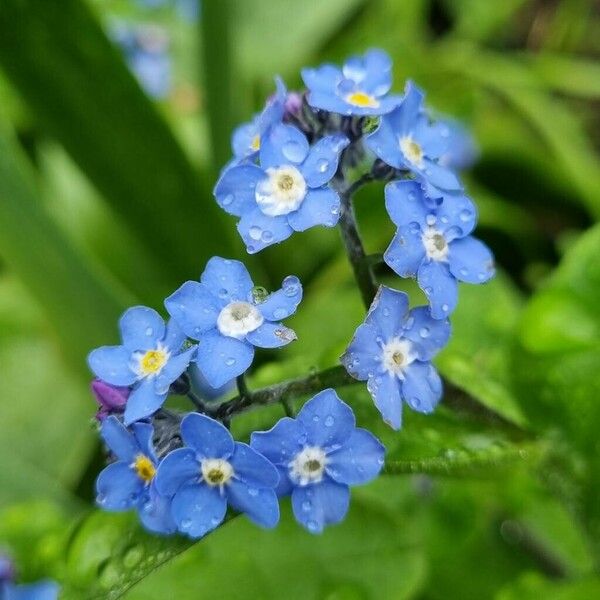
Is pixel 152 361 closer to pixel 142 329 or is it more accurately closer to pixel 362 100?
pixel 142 329

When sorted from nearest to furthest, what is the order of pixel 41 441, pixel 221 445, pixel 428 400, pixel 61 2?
pixel 221 445 → pixel 428 400 → pixel 61 2 → pixel 41 441

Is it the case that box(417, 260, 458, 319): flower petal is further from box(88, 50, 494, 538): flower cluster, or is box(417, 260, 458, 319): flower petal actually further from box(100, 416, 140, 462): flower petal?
box(100, 416, 140, 462): flower petal

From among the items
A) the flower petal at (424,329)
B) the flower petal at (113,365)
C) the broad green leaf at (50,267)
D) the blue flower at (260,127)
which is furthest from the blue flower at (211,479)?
the broad green leaf at (50,267)

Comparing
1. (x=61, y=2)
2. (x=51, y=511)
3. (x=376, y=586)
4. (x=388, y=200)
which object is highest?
(x=61, y=2)

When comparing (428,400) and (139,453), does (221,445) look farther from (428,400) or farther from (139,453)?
(428,400)

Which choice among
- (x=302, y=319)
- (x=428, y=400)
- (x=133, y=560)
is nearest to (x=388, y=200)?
(x=428, y=400)

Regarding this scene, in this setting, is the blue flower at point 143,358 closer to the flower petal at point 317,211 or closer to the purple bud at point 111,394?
the purple bud at point 111,394
